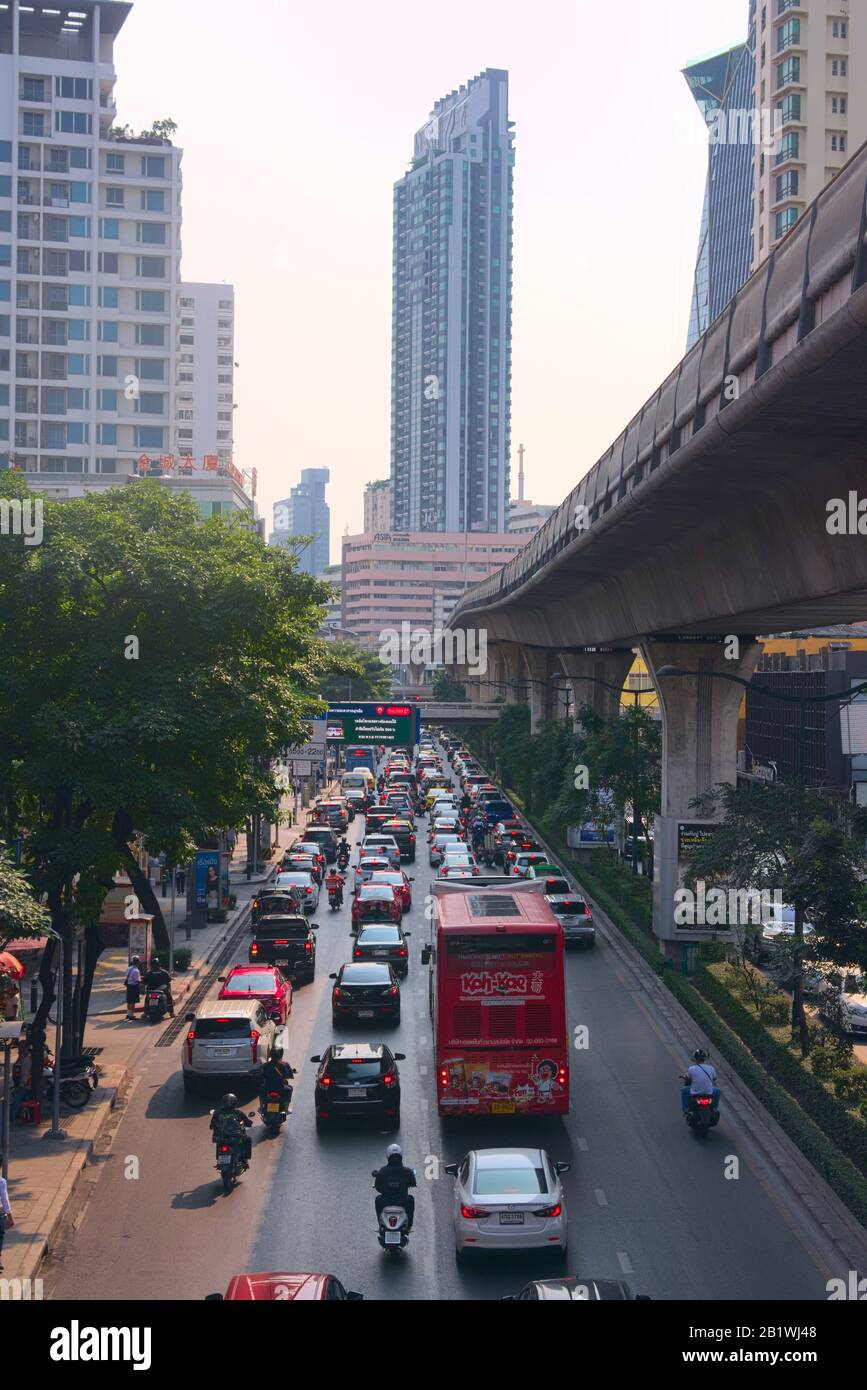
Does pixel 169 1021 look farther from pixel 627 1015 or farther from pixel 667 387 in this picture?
pixel 667 387

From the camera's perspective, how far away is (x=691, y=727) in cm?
3769

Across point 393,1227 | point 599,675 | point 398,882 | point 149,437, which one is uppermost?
point 149,437

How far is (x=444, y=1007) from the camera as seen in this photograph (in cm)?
2217

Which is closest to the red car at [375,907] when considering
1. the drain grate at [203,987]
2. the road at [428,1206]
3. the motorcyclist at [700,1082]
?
the drain grate at [203,987]

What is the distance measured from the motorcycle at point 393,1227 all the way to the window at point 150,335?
8265 cm

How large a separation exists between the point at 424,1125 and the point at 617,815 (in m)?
26.7

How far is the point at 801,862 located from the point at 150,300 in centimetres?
7985

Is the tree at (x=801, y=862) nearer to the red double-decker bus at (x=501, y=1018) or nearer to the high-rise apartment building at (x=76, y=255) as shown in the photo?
the red double-decker bus at (x=501, y=1018)

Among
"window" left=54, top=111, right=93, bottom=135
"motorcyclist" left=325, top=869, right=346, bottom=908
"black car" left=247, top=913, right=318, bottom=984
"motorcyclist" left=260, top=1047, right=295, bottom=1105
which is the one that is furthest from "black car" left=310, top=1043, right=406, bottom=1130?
"window" left=54, top=111, right=93, bottom=135

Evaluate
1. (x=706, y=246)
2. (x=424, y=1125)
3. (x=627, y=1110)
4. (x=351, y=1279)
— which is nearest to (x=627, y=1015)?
(x=627, y=1110)

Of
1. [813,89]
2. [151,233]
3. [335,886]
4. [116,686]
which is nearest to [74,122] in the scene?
[151,233]

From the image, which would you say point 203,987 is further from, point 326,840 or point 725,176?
point 725,176

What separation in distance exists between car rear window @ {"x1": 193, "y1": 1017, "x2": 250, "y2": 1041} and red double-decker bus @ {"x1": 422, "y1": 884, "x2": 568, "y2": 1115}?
178 inches

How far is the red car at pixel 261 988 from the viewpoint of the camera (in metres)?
28.9
